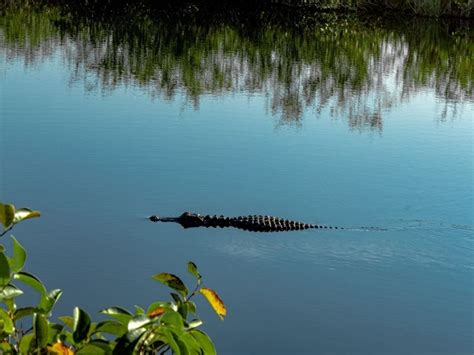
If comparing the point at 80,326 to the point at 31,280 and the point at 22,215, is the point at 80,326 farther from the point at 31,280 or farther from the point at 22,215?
the point at 22,215

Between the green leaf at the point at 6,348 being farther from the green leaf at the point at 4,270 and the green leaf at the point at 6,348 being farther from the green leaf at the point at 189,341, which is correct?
the green leaf at the point at 189,341

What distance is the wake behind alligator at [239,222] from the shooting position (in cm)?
599

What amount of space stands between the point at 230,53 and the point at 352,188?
6.68m

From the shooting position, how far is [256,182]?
716 cm

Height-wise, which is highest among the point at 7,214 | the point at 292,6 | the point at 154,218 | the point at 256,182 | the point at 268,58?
the point at 7,214

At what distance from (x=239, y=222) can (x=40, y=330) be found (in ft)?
14.4

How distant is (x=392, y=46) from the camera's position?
601 inches

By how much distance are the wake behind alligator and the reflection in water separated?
350 cm

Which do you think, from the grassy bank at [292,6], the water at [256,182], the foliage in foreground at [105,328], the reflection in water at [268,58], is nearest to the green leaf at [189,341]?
Result: the foliage in foreground at [105,328]

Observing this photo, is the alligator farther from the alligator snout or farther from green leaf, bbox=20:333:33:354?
green leaf, bbox=20:333:33:354

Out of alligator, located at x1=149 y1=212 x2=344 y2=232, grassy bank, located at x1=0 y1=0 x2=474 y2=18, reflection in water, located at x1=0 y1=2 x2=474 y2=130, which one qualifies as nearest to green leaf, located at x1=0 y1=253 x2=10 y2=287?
alligator, located at x1=149 y1=212 x2=344 y2=232

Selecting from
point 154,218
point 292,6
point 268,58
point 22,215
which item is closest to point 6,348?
point 22,215

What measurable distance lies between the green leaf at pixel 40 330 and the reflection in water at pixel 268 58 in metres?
7.86

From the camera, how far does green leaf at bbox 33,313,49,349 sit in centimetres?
168
